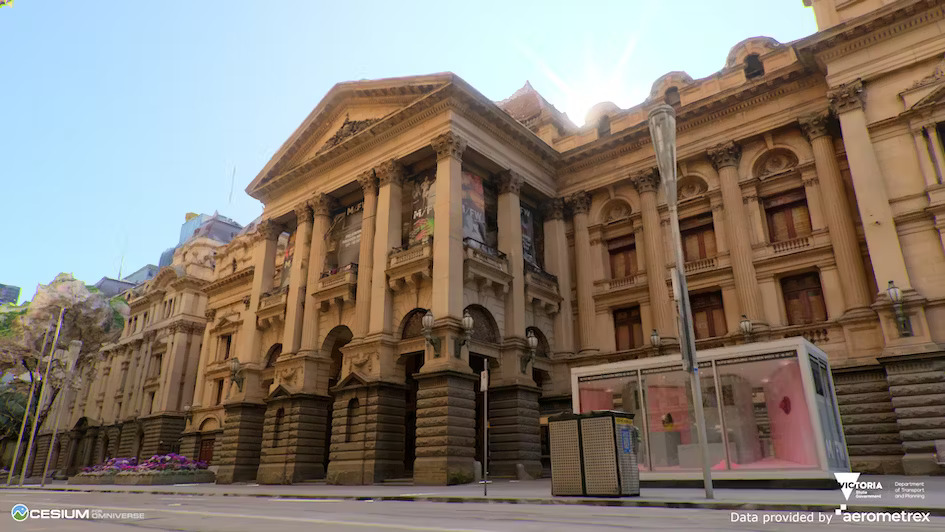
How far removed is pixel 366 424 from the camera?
23.0 m

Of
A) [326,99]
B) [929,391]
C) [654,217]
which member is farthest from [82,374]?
[929,391]

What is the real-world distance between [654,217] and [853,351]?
980 centimetres

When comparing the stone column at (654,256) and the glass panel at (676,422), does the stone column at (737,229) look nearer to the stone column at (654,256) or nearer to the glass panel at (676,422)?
the stone column at (654,256)

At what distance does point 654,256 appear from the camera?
26.3 meters

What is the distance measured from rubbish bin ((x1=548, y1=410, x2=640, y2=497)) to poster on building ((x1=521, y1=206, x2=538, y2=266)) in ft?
50.1

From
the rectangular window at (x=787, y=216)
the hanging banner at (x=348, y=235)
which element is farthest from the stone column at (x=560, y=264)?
the hanging banner at (x=348, y=235)

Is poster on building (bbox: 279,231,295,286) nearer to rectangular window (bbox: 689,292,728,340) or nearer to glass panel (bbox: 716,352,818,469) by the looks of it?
rectangular window (bbox: 689,292,728,340)

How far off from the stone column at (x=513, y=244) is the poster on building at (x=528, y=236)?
2.07 ft

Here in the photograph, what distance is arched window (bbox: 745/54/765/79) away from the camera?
26344 mm

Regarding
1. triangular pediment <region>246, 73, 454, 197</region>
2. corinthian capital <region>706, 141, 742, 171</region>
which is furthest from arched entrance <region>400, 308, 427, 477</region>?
corinthian capital <region>706, 141, 742, 171</region>

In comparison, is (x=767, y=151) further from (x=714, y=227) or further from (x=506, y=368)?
(x=506, y=368)

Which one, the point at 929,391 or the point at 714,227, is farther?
the point at 714,227

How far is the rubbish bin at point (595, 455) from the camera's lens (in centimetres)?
1157

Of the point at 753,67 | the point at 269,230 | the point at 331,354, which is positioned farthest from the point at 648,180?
the point at 269,230
